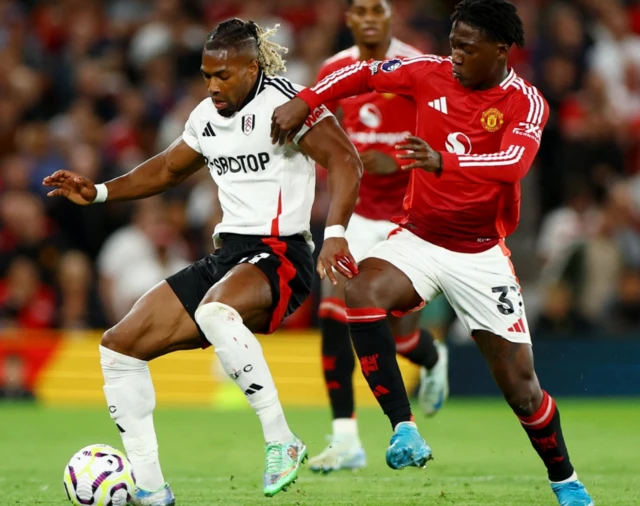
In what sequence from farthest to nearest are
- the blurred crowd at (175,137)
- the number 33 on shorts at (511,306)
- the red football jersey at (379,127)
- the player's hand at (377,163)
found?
the blurred crowd at (175,137) → the red football jersey at (379,127) → the player's hand at (377,163) → the number 33 on shorts at (511,306)

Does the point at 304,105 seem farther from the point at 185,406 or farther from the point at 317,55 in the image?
the point at 317,55

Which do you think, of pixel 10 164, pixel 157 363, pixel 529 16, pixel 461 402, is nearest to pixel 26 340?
pixel 157 363

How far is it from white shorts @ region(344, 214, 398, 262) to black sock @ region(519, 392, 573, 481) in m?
2.16

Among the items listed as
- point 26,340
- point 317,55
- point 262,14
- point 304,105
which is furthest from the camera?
point 262,14

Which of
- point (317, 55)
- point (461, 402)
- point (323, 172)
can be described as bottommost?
point (461, 402)

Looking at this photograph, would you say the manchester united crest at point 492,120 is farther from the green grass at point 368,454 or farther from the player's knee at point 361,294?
the green grass at point 368,454

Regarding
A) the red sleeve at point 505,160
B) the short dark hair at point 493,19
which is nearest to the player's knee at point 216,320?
the red sleeve at point 505,160

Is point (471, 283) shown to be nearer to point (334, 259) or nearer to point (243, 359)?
point (334, 259)

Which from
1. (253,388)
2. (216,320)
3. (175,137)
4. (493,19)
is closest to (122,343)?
(216,320)

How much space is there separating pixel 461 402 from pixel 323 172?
2.82m

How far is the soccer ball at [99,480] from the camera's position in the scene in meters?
6.06

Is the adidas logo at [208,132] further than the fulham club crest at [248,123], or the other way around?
the adidas logo at [208,132]

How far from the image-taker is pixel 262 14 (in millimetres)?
15531

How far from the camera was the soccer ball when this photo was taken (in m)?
6.06
